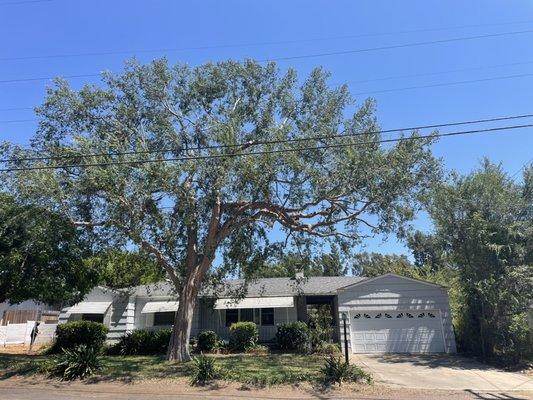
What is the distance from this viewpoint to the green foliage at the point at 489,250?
18.9 meters

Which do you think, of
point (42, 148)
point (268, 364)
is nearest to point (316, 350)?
point (268, 364)

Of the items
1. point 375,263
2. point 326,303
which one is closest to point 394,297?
point 326,303

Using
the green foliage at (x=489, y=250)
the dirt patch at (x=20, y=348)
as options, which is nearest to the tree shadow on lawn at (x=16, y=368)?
the dirt patch at (x=20, y=348)

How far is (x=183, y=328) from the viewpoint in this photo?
17.6m

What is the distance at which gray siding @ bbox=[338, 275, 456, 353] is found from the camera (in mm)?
22828

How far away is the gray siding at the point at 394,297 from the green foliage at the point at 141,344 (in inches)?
355

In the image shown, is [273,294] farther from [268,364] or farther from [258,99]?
[258,99]

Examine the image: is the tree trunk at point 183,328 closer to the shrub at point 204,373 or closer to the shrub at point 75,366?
the shrub at point 75,366

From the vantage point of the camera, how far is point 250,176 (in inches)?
591

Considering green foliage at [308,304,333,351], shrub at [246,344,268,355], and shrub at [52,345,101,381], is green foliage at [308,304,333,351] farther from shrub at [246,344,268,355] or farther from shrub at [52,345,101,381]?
shrub at [52,345,101,381]

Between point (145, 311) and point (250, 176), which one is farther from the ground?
point (250, 176)

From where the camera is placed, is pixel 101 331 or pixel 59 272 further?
pixel 101 331

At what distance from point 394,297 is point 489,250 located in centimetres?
545

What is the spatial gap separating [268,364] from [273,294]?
8.42 metres
